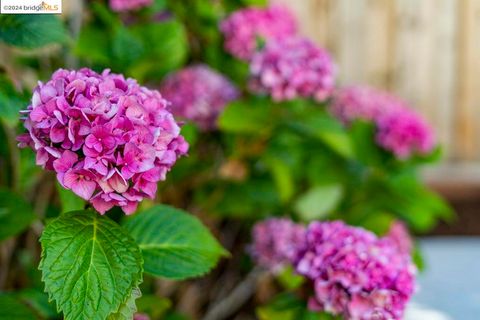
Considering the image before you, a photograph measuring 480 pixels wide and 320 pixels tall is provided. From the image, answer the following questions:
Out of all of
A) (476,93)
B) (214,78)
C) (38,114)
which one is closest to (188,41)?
(214,78)

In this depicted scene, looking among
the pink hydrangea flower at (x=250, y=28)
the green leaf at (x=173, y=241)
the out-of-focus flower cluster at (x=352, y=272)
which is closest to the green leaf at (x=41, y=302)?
the green leaf at (x=173, y=241)

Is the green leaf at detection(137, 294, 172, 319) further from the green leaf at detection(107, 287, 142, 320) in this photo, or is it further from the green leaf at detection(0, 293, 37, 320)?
the green leaf at detection(107, 287, 142, 320)

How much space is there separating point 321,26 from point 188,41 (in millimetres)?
1328

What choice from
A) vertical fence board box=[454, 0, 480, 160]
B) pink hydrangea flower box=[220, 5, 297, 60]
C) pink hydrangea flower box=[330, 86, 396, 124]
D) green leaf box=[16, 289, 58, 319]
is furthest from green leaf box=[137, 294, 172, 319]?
vertical fence board box=[454, 0, 480, 160]

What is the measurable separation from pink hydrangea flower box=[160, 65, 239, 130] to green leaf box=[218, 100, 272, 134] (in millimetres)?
93

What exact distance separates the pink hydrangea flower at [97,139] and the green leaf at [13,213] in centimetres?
37

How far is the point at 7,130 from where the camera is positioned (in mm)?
1229

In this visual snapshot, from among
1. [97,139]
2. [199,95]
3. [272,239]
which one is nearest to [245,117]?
[199,95]

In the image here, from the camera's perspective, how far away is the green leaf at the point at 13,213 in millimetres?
1128

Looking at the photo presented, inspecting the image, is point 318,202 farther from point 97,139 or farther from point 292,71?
point 97,139

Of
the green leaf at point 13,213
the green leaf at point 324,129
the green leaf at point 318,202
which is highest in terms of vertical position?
Answer: the green leaf at point 324,129

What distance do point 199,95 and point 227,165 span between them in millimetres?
188

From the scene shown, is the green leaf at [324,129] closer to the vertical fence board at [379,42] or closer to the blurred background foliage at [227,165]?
the blurred background foliage at [227,165]

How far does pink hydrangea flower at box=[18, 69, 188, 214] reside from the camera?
0.76 metres
